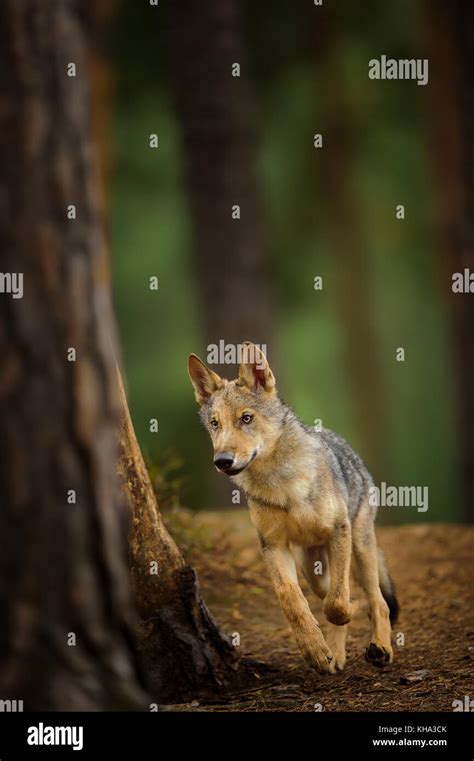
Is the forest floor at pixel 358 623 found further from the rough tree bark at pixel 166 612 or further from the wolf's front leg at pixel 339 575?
the wolf's front leg at pixel 339 575

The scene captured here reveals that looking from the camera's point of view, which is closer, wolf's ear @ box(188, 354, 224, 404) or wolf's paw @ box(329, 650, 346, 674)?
wolf's paw @ box(329, 650, 346, 674)

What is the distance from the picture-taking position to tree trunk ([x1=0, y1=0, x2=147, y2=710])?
3912mm

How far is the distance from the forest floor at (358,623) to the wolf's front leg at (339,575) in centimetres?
37

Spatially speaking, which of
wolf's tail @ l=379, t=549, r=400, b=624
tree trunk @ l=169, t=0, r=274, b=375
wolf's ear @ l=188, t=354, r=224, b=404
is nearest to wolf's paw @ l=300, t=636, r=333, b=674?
wolf's tail @ l=379, t=549, r=400, b=624

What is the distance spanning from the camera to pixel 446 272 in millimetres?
12633

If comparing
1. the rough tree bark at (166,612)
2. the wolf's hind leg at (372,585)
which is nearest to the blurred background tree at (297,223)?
the wolf's hind leg at (372,585)

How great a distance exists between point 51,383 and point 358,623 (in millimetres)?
4207

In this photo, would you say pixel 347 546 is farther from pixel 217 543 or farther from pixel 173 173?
pixel 173 173

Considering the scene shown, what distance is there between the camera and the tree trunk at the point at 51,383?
3.91 metres

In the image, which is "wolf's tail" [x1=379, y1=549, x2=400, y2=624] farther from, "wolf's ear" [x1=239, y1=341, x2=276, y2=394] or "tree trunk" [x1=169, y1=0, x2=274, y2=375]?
"tree trunk" [x1=169, y1=0, x2=274, y2=375]

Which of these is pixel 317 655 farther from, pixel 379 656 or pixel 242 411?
pixel 242 411

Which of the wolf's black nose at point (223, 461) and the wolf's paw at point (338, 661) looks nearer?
the wolf's black nose at point (223, 461)

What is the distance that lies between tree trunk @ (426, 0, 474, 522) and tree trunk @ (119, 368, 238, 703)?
7151 millimetres
